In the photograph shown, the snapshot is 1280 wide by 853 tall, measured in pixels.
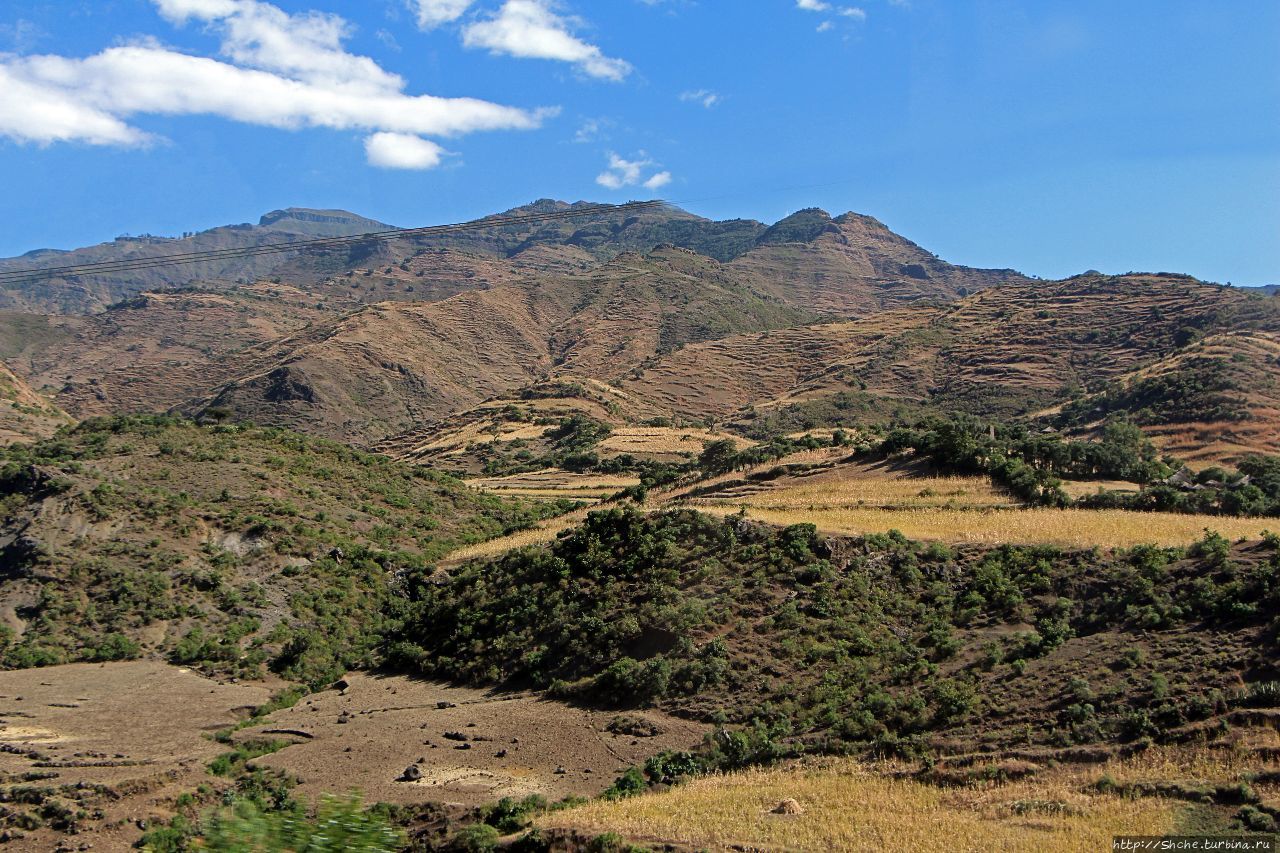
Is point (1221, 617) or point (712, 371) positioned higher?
point (712, 371)

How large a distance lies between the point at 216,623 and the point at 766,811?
80.2 ft

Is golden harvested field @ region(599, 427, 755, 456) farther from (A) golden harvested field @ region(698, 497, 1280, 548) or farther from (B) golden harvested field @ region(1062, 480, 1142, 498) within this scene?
(A) golden harvested field @ region(698, 497, 1280, 548)

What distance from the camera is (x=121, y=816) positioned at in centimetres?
1906

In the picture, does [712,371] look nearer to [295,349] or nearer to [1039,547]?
[295,349]

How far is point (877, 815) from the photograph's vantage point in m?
16.1

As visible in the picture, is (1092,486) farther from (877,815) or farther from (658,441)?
(658,441)

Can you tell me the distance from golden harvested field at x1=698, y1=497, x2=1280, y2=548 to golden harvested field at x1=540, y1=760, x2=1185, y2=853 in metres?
10.3

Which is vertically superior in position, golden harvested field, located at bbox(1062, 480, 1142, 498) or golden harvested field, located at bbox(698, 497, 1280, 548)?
golden harvested field, located at bbox(1062, 480, 1142, 498)

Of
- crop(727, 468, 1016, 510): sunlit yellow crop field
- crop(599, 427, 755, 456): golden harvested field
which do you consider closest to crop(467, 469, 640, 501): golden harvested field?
crop(599, 427, 755, 456): golden harvested field

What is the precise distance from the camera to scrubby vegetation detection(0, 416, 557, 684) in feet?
108

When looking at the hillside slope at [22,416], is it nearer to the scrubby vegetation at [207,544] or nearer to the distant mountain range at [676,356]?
the scrubby vegetation at [207,544]

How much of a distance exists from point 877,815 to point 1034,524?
13.8 metres

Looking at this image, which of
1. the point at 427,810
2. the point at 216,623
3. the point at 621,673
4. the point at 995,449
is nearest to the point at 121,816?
the point at 427,810

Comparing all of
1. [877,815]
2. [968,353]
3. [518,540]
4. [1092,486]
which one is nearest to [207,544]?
[518,540]
